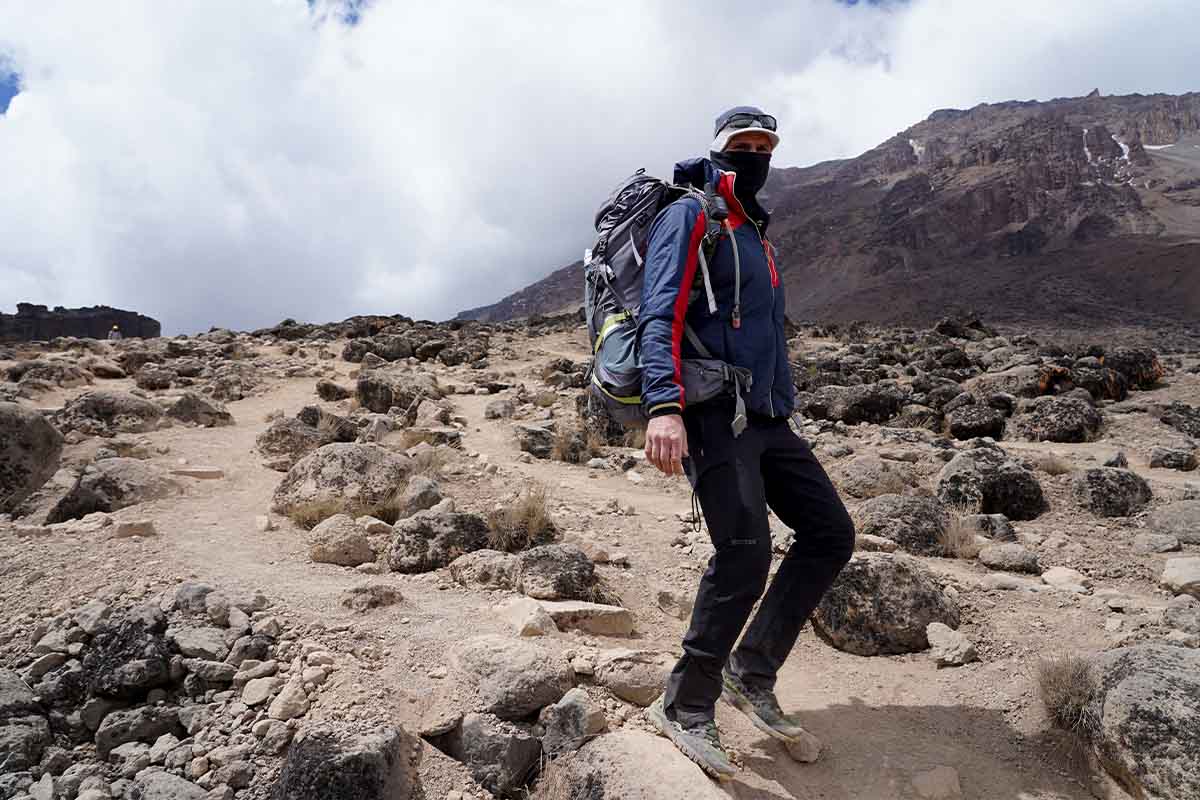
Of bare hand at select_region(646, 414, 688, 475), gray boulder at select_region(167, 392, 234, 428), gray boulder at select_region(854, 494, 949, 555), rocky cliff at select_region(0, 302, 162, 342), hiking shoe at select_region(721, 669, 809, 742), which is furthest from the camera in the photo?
rocky cliff at select_region(0, 302, 162, 342)

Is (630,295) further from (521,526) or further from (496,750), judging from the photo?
(521,526)

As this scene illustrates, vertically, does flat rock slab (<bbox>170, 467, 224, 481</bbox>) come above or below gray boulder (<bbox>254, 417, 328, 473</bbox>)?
below

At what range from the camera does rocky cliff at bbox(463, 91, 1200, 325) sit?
60469 millimetres

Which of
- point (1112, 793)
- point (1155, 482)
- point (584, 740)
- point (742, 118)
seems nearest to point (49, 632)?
point (584, 740)

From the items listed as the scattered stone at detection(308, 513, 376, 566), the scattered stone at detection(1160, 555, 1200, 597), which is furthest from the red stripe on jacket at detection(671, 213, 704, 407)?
the scattered stone at detection(1160, 555, 1200, 597)

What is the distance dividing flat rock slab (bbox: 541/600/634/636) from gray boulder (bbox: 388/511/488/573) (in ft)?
3.35

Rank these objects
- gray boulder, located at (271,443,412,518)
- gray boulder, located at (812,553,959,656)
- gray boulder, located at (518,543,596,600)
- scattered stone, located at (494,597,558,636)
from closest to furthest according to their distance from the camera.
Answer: scattered stone, located at (494,597,558,636) → gray boulder, located at (812,553,959,656) → gray boulder, located at (518,543,596,600) → gray boulder, located at (271,443,412,518)

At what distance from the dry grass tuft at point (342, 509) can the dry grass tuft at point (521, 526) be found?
0.73m

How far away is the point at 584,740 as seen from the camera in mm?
2490

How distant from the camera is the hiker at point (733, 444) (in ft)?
7.51

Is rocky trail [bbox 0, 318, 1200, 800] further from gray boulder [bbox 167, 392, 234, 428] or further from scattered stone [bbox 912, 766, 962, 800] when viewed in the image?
gray boulder [bbox 167, 392, 234, 428]

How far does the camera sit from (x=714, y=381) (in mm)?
2338

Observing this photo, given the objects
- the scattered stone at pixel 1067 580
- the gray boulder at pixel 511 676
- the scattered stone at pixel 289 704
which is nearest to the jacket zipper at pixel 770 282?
the gray boulder at pixel 511 676

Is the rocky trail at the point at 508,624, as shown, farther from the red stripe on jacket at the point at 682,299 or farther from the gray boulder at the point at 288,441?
the red stripe on jacket at the point at 682,299
